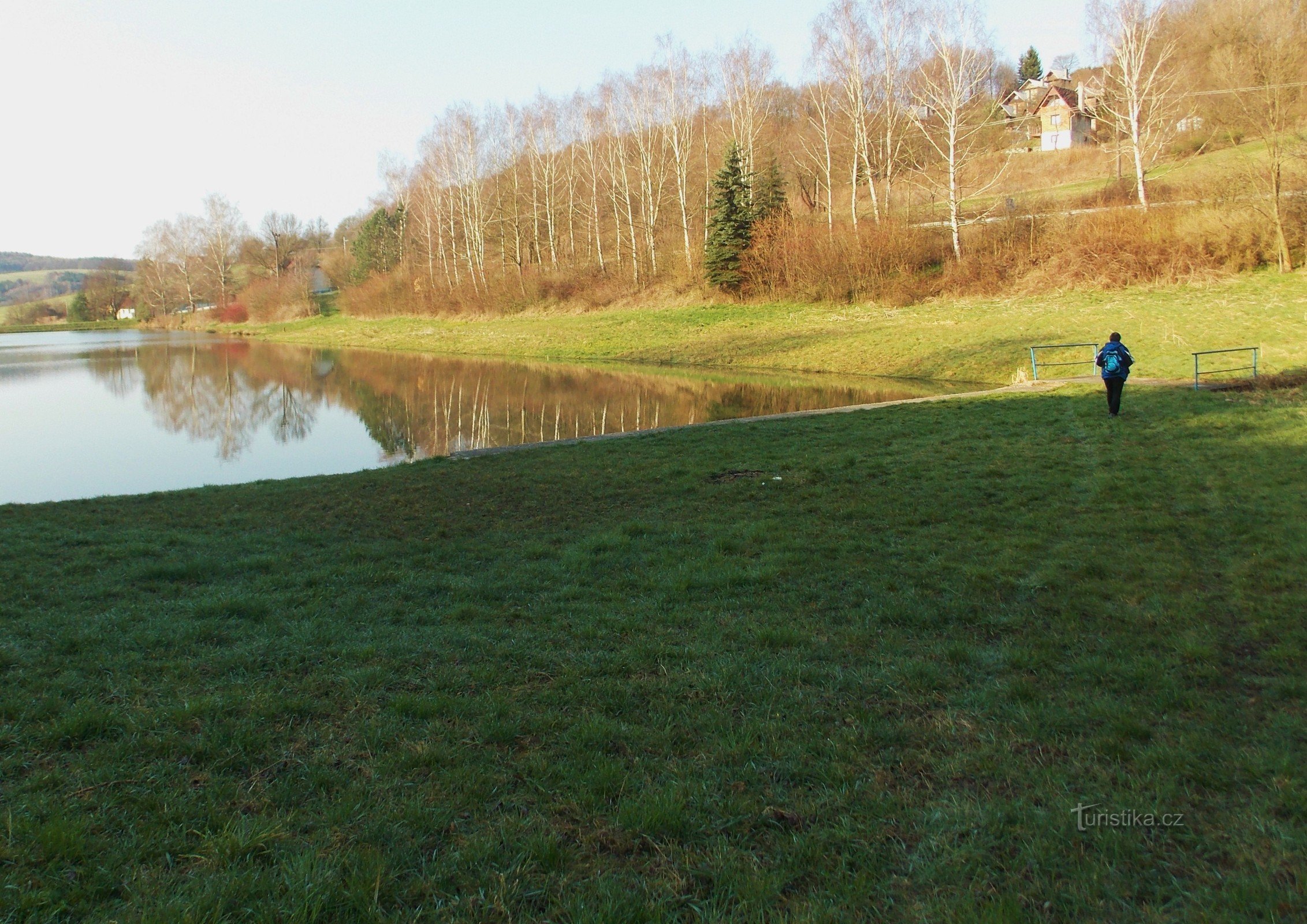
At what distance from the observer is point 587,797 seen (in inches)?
134

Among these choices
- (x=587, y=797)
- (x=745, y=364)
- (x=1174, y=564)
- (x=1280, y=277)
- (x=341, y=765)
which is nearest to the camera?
(x=587, y=797)

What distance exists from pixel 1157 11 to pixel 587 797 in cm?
4035

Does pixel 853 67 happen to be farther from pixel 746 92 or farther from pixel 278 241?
pixel 278 241

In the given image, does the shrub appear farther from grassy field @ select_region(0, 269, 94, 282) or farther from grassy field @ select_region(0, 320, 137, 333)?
grassy field @ select_region(0, 269, 94, 282)

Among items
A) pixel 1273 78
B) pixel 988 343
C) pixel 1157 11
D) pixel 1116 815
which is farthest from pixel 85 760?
pixel 1157 11

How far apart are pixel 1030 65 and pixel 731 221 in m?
71.9

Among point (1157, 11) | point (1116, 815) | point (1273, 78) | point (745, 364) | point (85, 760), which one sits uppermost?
point (1157, 11)

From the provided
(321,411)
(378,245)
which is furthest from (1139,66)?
(378,245)

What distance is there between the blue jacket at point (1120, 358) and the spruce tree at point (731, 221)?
89.6 ft

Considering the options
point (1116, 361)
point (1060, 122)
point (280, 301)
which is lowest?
point (1116, 361)

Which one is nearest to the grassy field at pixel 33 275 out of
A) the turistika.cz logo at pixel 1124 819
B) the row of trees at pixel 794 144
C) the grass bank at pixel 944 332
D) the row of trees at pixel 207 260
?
the row of trees at pixel 207 260

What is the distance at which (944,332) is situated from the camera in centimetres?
2809

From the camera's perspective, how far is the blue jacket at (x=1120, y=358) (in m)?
14.0

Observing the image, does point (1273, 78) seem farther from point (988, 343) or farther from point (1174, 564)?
point (1174, 564)
